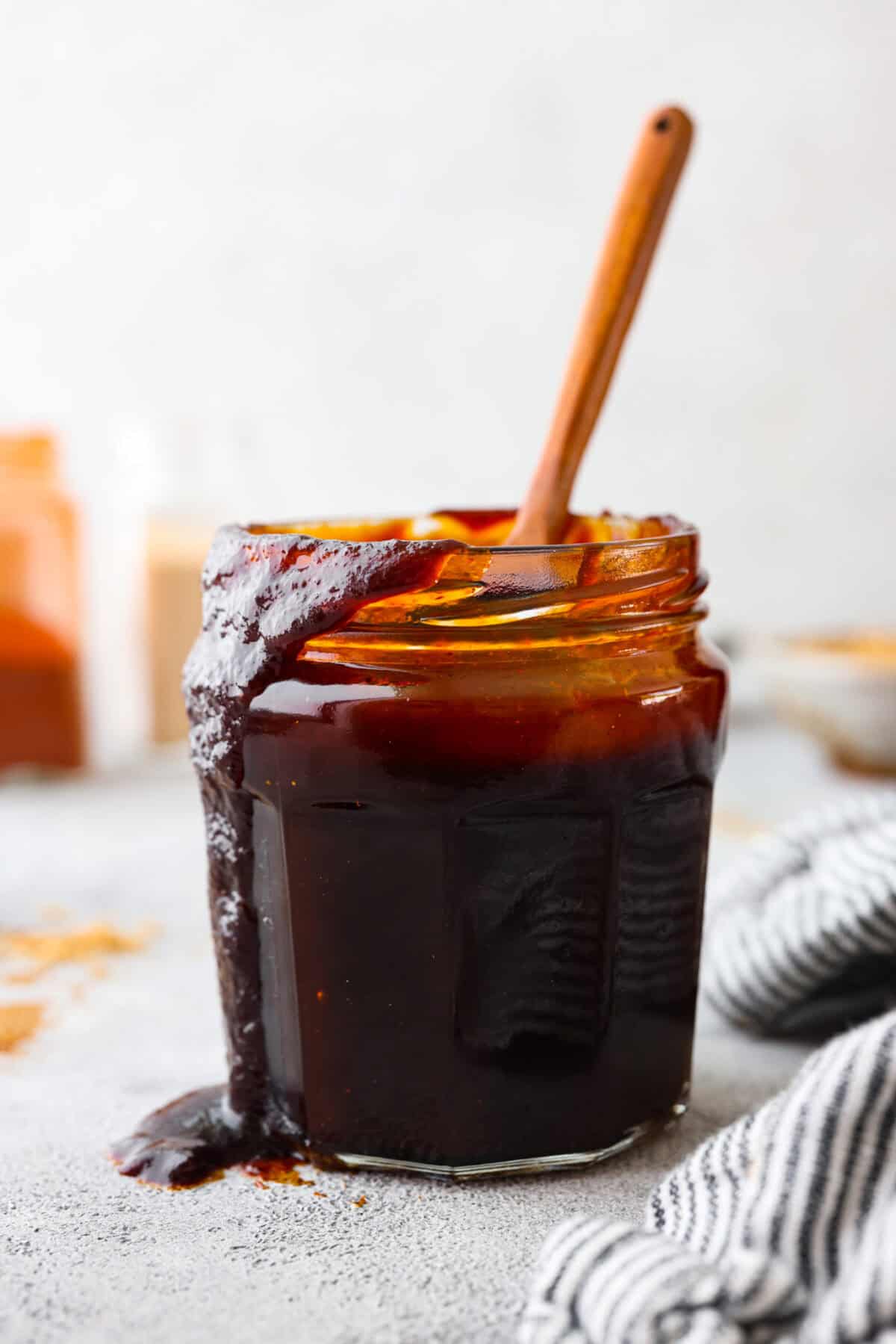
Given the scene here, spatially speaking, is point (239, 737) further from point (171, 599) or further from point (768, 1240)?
point (171, 599)

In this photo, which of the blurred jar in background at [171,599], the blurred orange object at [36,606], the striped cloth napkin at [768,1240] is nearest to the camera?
the striped cloth napkin at [768,1240]

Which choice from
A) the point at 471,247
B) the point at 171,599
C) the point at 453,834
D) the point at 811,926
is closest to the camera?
the point at 453,834

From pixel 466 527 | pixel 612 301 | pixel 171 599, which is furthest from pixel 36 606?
pixel 612 301

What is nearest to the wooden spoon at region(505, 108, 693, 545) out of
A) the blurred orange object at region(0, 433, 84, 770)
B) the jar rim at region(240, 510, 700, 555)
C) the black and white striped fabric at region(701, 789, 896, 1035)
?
the jar rim at region(240, 510, 700, 555)

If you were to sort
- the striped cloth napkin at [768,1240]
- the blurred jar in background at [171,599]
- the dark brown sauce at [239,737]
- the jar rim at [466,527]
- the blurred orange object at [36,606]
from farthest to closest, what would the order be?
1. the blurred jar in background at [171,599]
2. the blurred orange object at [36,606]
3. the jar rim at [466,527]
4. the dark brown sauce at [239,737]
5. the striped cloth napkin at [768,1240]

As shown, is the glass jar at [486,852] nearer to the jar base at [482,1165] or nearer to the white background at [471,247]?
the jar base at [482,1165]

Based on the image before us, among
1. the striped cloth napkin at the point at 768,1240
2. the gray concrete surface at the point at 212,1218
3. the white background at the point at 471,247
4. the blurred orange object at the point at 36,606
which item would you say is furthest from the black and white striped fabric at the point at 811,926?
the white background at the point at 471,247

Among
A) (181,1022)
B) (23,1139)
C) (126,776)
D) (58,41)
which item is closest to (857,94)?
(58,41)
